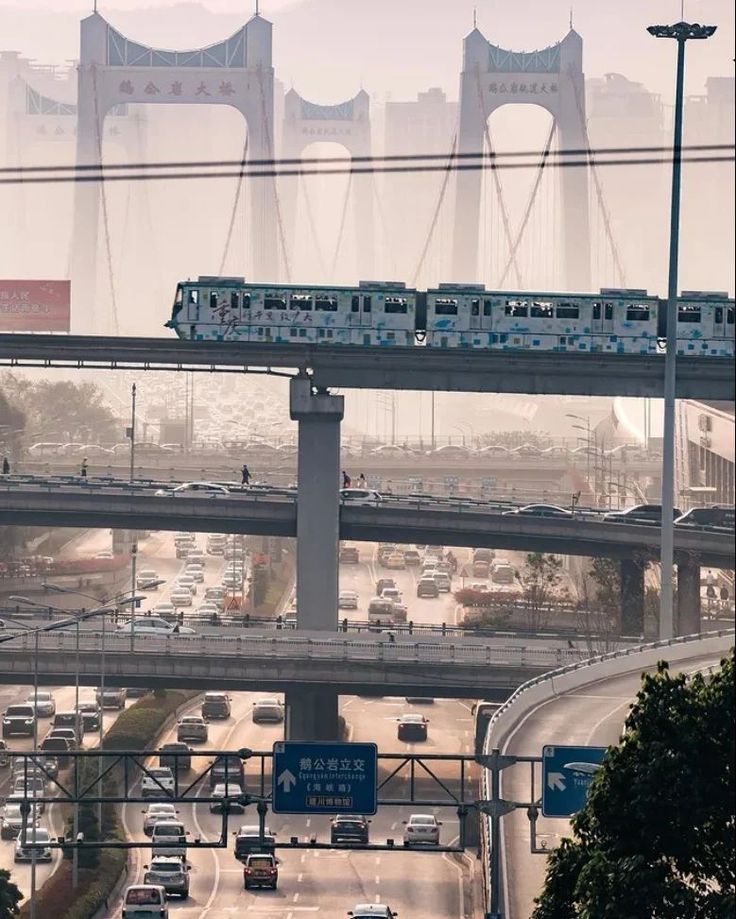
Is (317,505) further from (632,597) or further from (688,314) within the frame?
(688,314)

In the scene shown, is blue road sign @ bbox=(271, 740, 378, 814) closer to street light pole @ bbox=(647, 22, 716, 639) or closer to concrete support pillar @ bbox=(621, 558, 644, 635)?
street light pole @ bbox=(647, 22, 716, 639)

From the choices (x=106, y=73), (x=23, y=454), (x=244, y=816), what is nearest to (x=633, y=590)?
(x=244, y=816)

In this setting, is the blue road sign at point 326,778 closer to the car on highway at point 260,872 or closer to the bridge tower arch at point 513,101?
the car on highway at point 260,872

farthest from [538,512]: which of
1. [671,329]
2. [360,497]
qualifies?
[671,329]

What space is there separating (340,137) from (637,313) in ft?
238

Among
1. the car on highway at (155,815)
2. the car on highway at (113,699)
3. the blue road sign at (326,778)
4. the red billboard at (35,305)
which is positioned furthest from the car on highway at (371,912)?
the red billboard at (35,305)

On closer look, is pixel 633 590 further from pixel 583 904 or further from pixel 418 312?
pixel 583 904

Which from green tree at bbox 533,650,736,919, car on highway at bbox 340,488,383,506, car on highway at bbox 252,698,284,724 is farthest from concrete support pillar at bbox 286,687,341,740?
green tree at bbox 533,650,736,919

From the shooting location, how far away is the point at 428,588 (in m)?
58.2

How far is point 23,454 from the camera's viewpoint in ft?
265

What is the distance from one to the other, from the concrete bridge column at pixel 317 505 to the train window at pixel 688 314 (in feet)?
23.2

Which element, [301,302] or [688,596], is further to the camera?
[301,302]

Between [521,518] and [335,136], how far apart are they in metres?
72.5

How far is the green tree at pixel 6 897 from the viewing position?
18666 mm
